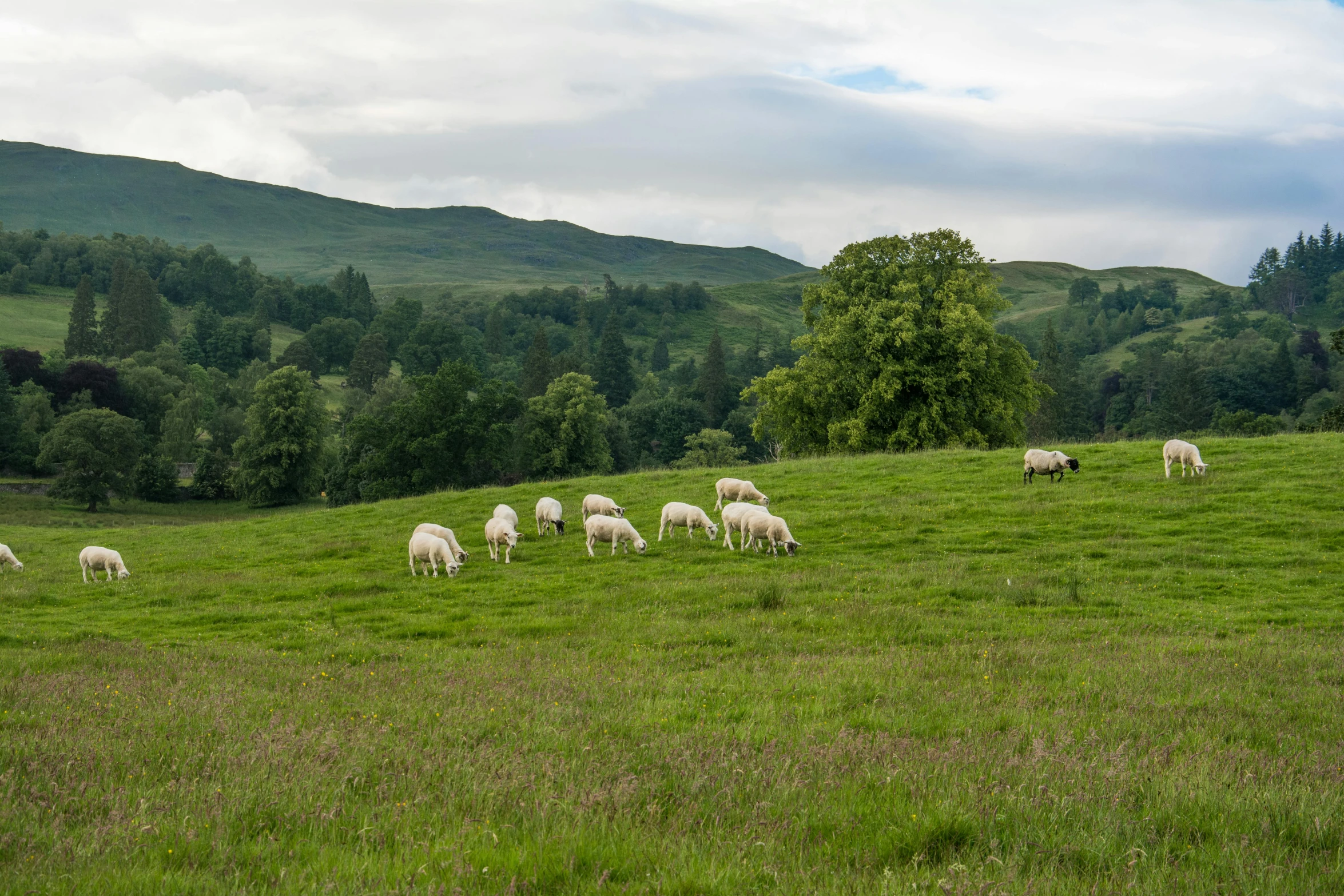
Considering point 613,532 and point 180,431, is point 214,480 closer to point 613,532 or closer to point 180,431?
point 180,431

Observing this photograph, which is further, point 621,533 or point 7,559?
point 7,559

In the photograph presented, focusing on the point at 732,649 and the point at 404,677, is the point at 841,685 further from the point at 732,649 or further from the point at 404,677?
the point at 404,677

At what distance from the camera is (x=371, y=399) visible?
127 m

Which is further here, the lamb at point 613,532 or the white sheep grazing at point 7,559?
the white sheep grazing at point 7,559

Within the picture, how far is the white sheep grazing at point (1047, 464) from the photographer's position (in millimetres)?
29625

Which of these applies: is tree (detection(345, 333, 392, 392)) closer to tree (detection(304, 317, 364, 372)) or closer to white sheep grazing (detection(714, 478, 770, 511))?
tree (detection(304, 317, 364, 372))

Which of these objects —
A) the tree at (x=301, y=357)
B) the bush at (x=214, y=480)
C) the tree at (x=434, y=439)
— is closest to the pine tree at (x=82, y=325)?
the tree at (x=301, y=357)

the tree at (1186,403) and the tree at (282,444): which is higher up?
the tree at (1186,403)

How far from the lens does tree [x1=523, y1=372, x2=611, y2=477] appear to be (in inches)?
3413

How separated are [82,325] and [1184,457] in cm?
16524

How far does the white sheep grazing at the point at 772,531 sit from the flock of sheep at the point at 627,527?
0.01 m

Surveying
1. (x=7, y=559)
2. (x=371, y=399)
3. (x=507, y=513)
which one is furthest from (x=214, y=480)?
(x=507, y=513)

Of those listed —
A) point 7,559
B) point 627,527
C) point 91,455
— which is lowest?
point 91,455

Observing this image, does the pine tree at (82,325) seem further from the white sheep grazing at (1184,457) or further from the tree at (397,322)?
the white sheep grazing at (1184,457)
